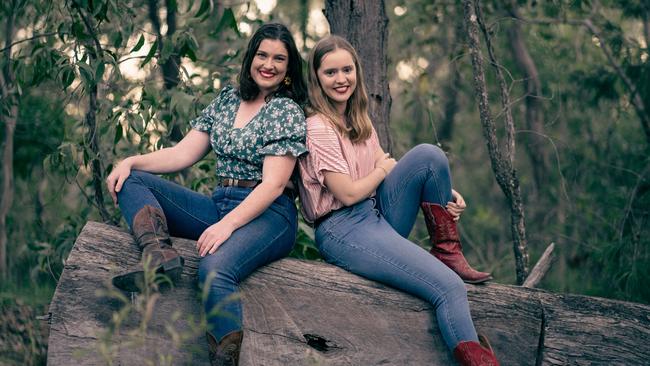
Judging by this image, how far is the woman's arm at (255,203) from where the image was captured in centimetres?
346

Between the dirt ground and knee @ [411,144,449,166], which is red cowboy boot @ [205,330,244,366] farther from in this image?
the dirt ground

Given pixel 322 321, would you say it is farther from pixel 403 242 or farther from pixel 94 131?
pixel 94 131

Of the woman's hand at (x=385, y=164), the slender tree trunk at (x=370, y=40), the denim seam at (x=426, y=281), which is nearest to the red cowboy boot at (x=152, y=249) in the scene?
the denim seam at (x=426, y=281)

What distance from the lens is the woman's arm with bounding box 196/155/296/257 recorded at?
3455mm

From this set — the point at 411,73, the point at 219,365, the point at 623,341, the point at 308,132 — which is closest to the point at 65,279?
the point at 219,365

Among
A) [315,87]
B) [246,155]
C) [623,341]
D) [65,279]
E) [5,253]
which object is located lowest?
[5,253]

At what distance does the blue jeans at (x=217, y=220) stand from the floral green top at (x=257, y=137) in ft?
0.38

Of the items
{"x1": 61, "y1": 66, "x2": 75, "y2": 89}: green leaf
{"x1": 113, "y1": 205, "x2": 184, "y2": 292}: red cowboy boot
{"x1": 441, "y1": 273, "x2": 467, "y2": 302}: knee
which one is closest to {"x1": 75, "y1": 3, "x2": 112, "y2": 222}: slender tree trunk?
{"x1": 61, "y1": 66, "x2": 75, "y2": 89}: green leaf

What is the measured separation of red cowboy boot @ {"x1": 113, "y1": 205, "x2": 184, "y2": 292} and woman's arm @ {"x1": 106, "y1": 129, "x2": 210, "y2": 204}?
0.25 meters

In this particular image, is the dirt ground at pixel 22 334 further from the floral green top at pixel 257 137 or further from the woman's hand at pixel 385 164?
the woman's hand at pixel 385 164

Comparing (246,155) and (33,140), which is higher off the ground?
(246,155)

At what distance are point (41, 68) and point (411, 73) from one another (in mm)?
6463

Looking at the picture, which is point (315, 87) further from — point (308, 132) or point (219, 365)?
point (219, 365)

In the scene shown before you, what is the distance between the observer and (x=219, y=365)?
134 inches
